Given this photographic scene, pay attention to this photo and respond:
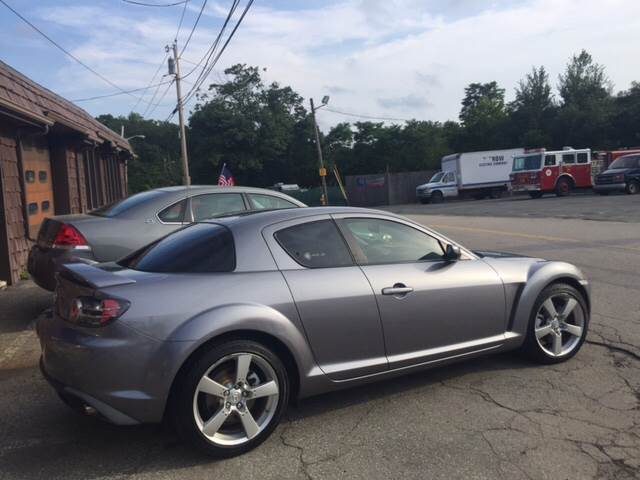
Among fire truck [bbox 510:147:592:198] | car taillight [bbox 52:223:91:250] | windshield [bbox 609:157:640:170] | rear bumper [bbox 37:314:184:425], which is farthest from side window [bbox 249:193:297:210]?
windshield [bbox 609:157:640:170]

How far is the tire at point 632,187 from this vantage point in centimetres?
2834

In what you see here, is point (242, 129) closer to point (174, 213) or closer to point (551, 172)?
point (551, 172)

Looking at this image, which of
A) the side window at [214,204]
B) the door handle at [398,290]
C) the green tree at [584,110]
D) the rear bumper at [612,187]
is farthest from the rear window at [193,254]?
the green tree at [584,110]

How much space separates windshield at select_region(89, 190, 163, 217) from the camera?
6.93m

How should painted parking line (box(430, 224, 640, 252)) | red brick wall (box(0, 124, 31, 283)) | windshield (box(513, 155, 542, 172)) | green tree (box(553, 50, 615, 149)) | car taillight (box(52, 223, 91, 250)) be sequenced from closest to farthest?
1. car taillight (box(52, 223, 91, 250))
2. red brick wall (box(0, 124, 31, 283))
3. painted parking line (box(430, 224, 640, 252))
4. windshield (box(513, 155, 542, 172))
5. green tree (box(553, 50, 615, 149))

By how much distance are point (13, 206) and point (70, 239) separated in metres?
3.96

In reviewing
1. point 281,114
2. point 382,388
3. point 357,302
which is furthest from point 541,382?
point 281,114

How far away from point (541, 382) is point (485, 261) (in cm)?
100

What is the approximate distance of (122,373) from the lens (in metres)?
3.16

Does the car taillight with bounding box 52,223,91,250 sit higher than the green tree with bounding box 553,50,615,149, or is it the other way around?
the green tree with bounding box 553,50,615,149

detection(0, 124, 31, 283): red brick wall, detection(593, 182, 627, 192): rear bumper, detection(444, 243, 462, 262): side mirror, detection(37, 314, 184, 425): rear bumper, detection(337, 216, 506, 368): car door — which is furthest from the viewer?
detection(593, 182, 627, 192): rear bumper

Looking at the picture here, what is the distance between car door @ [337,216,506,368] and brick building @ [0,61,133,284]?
6034 millimetres

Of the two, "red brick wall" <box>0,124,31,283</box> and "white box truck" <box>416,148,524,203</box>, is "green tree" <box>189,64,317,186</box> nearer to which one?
"white box truck" <box>416,148,524,203</box>

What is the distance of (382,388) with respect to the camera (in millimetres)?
4387
